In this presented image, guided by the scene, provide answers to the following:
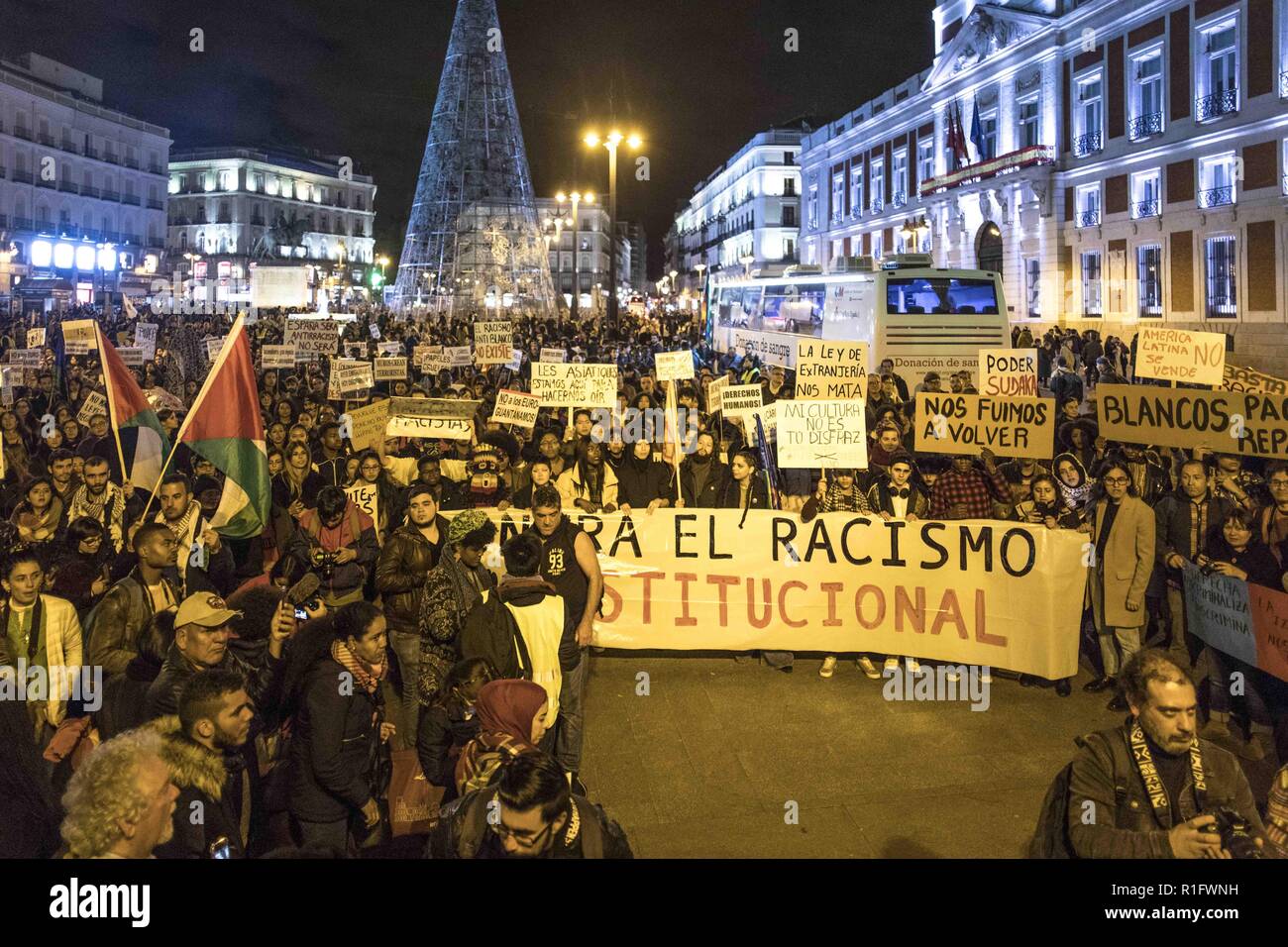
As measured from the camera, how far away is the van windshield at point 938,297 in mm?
16531

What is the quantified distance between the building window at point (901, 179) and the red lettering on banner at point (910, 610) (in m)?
40.5

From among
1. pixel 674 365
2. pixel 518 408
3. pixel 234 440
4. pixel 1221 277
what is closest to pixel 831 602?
pixel 674 365

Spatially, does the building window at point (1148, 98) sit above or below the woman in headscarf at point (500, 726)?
above

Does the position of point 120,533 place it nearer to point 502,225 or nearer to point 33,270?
point 502,225

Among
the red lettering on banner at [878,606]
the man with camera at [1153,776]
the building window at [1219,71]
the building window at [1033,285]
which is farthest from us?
the building window at [1033,285]

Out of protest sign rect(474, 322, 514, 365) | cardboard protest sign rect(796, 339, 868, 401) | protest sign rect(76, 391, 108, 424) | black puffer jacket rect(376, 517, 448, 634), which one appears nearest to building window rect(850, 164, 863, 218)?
protest sign rect(474, 322, 514, 365)

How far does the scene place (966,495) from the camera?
6.99 metres

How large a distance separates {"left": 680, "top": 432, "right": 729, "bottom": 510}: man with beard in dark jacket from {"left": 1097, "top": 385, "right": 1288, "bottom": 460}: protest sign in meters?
3.19

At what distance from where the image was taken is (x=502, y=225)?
123 ft

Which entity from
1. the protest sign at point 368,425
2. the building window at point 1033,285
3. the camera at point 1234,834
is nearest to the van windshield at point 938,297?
the protest sign at point 368,425

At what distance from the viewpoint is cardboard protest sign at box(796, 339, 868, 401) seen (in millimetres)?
9336

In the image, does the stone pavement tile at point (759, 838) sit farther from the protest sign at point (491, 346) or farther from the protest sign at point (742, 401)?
the protest sign at point (491, 346)
